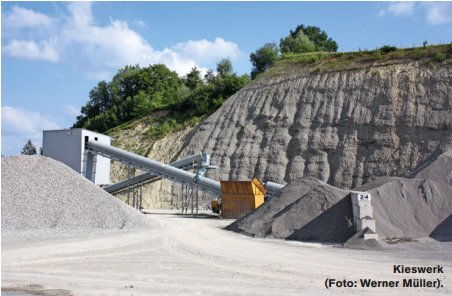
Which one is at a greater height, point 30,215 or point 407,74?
point 407,74

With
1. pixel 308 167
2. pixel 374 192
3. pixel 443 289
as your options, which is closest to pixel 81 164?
pixel 308 167

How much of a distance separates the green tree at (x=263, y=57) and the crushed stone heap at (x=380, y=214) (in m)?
38.8

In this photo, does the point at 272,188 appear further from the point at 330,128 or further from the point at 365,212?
the point at 365,212

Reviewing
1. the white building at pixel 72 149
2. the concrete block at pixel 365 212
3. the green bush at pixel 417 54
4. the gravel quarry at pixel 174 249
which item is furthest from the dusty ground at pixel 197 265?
the green bush at pixel 417 54

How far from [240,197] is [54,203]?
12.4 metres

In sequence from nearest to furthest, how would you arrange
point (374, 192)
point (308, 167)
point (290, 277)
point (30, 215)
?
point (290, 277)
point (374, 192)
point (30, 215)
point (308, 167)

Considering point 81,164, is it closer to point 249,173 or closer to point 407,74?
point 249,173

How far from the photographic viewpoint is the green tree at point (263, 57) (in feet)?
182

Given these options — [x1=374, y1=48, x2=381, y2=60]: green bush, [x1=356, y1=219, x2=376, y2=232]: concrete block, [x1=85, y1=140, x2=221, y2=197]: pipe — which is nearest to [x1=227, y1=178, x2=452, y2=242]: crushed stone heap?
[x1=356, y1=219, x2=376, y2=232]: concrete block

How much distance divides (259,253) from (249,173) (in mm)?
22911

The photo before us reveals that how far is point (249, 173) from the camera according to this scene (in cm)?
3688

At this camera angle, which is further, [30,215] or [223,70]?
[223,70]

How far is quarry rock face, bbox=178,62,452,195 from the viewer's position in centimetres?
3188

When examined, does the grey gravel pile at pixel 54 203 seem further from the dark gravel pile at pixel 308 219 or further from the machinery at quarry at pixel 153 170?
the machinery at quarry at pixel 153 170
